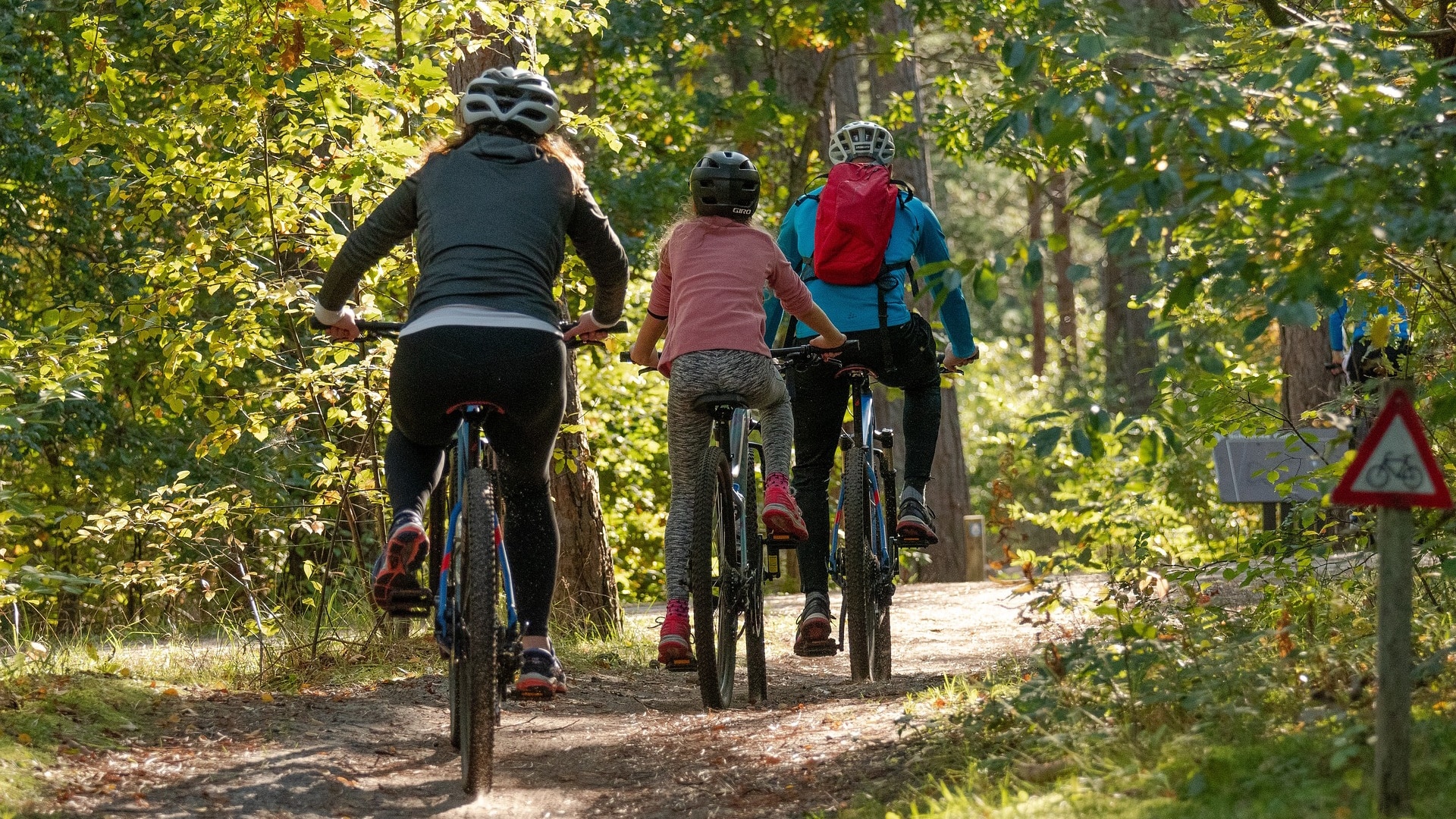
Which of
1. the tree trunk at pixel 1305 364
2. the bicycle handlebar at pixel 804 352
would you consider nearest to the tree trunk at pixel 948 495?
the tree trunk at pixel 1305 364

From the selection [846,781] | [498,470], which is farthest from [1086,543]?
[498,470]

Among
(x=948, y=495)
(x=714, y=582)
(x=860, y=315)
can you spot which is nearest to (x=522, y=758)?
(x=714, y=582)

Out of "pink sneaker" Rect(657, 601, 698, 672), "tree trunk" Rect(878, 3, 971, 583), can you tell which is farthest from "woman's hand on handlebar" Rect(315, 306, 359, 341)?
"tree trunk" Rect(878, 3, 971, 583)

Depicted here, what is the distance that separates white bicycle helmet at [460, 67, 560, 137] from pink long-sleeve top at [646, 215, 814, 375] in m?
0.98

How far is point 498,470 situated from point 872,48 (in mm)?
14138

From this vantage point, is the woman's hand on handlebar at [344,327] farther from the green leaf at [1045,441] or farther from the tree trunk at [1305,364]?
the tree trunk at [1305,364]

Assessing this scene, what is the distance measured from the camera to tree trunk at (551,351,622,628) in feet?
26.7

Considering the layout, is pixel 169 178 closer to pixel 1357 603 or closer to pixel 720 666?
pixel 720 666

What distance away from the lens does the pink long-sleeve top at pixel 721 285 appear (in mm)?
5453

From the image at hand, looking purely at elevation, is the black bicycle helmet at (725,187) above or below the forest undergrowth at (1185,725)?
above

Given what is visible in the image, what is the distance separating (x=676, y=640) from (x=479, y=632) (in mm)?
1394

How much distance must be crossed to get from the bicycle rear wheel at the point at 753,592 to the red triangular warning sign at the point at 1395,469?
110 inches

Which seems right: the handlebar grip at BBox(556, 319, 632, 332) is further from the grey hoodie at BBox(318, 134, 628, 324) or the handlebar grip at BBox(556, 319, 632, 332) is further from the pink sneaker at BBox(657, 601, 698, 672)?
the pink sneaker at BBox(657, 601, 698, 672)

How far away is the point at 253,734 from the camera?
5.20m
